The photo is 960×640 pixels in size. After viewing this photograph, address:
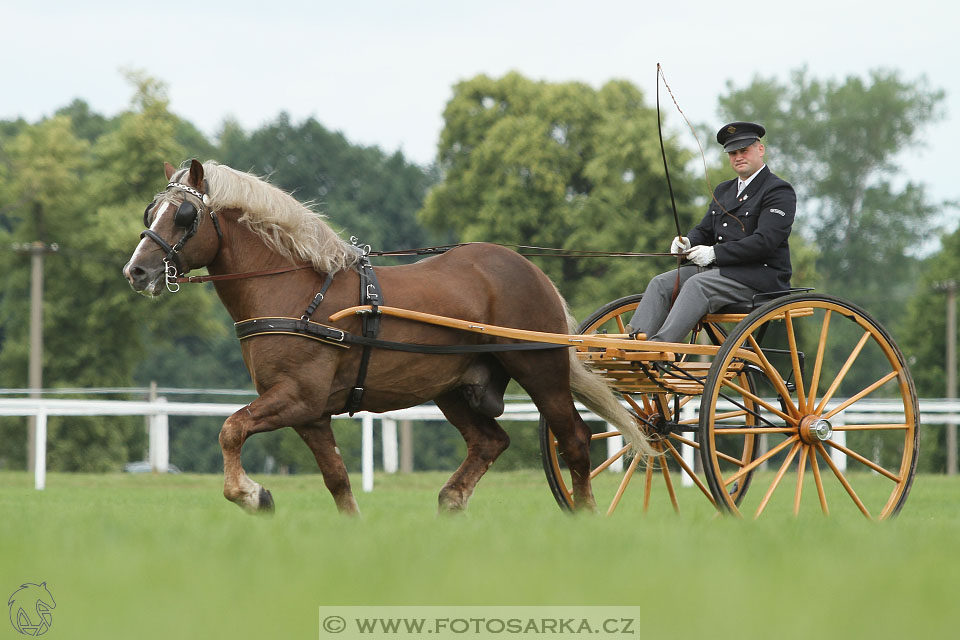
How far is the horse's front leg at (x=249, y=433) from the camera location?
223 inches

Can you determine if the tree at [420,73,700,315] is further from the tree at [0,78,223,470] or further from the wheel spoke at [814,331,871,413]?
the wheel spoke at [814,331,871,413]

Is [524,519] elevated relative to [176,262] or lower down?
lower down

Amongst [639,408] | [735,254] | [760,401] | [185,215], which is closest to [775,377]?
[760,401]

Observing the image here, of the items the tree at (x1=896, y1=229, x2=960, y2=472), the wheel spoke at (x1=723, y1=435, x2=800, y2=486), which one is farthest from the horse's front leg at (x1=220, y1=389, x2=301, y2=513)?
the tree at (x1=896, y1=229, x2=960, y2=472)

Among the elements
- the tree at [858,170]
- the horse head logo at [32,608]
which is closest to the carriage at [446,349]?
the horse head logo at [32,608]

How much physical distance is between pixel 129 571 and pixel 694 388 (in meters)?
A: 4.27

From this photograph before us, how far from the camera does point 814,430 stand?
664cm

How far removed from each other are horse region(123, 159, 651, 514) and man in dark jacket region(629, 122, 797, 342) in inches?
23.2

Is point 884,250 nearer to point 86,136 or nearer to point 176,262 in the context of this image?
point 86,136

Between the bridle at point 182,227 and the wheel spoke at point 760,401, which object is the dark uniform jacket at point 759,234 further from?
the bridle at point 182,227

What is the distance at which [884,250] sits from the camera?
146ft

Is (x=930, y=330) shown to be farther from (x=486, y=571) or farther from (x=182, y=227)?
(x=486, y=571)

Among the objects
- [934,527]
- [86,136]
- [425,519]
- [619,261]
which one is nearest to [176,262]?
[425,519]

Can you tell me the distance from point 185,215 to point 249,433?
3.94 feet
